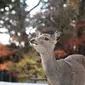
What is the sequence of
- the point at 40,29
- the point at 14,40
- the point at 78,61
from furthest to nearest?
the point at 14,40 → the point at 40,29 → the point at 78,61

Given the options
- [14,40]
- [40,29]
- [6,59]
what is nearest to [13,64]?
[6,59]

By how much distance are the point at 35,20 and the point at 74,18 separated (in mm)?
946

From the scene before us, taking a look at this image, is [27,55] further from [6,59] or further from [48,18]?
[48,18]

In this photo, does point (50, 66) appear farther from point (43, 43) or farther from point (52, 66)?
point (43, 43)

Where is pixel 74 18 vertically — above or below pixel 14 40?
above

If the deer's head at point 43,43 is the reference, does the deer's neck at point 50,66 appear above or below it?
below

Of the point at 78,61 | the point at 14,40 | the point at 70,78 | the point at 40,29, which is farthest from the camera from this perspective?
the point at 14,40

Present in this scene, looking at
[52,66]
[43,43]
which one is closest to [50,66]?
[52,66]

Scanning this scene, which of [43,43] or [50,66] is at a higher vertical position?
[43,43]

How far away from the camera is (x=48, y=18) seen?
627 cm

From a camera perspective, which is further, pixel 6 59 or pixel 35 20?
pixel 6 59

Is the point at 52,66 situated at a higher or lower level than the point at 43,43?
lower

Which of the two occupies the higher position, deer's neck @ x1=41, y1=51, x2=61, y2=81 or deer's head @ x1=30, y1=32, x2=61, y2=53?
deer's head @ x1=30, y1=32, x2=61, y2=53

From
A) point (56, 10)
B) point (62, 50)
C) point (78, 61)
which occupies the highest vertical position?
point (56, 10)
